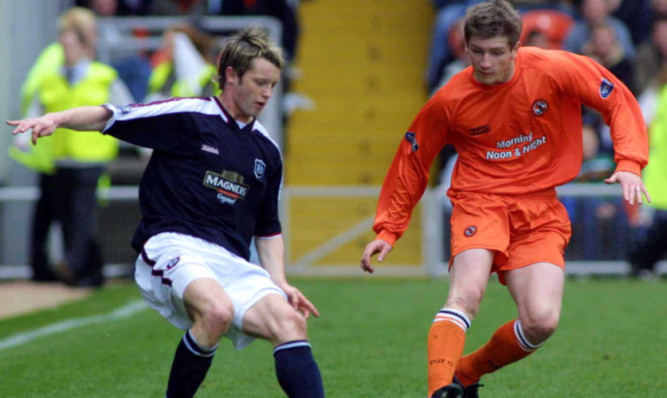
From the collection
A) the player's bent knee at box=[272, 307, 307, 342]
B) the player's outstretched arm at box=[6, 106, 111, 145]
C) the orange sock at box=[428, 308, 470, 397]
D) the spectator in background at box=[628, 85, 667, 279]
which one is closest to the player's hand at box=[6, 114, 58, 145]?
the player's outstretched arm at box=[6, 106, 111, 145]

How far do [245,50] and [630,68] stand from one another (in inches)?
363

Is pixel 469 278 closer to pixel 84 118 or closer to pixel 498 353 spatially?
pixel 498 353

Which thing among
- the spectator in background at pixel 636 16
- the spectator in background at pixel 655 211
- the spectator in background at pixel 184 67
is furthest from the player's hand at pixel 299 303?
the spectator in background at pixel 636 16

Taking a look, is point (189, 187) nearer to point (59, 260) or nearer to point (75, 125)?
point (75, 125)

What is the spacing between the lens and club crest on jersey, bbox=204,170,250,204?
5324 millimetres

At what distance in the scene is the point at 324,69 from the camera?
657 inches

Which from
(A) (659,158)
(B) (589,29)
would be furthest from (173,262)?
(B) (589,29)

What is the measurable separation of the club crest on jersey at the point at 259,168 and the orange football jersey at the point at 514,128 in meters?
0.68

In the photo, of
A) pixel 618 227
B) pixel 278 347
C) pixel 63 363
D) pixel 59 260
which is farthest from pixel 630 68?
pixel 278 347

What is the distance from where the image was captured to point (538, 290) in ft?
17.8

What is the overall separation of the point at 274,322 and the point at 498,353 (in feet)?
4.21

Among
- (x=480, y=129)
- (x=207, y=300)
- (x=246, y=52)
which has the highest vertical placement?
(x=246, y=52)

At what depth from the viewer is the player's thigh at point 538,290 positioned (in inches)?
212

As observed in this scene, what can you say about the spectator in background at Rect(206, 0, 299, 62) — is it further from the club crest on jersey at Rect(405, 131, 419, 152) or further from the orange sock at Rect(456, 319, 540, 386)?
the orange sock at Rect(456, 319, 540, 386)
